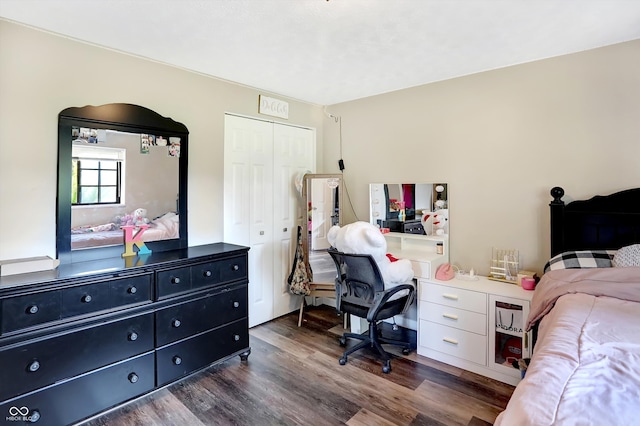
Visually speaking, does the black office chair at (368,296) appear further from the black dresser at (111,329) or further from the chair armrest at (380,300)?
the black dresser at (111,329)

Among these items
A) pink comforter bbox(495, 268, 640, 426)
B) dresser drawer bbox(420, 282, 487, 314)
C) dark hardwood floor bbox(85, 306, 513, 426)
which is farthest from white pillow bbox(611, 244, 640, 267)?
dark hardwood floor bbox(85, 306, 513, 426)

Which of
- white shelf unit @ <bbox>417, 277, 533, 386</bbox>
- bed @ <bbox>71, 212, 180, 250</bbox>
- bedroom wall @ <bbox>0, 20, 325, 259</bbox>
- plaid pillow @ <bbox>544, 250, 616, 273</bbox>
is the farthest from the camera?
white shelf unit @ <bbox>417, 277, 533, 386</bbox>

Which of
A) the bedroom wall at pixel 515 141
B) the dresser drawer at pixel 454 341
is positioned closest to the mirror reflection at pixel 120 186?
the bedroom wall at pixel 515 141

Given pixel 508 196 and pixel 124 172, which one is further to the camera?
pixel 508 196

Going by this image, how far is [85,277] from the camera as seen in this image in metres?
1.97

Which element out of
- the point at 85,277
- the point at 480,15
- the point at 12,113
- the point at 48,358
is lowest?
the point at 48,358

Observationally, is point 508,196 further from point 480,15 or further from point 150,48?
point 150,48

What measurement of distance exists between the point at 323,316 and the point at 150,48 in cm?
293

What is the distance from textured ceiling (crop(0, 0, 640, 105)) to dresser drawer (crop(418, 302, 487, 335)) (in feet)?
6.35

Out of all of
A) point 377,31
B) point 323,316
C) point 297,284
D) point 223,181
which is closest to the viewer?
point 377,31

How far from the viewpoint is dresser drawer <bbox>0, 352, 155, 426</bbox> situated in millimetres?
1806

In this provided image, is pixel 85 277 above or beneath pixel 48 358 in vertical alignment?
above

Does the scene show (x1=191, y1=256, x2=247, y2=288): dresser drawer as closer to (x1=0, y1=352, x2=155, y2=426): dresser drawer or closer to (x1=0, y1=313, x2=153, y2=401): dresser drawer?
(x1=0, y1=313, x2=153, y2=401): dresser drawer

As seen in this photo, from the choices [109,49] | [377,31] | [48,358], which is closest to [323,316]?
[48,358]
